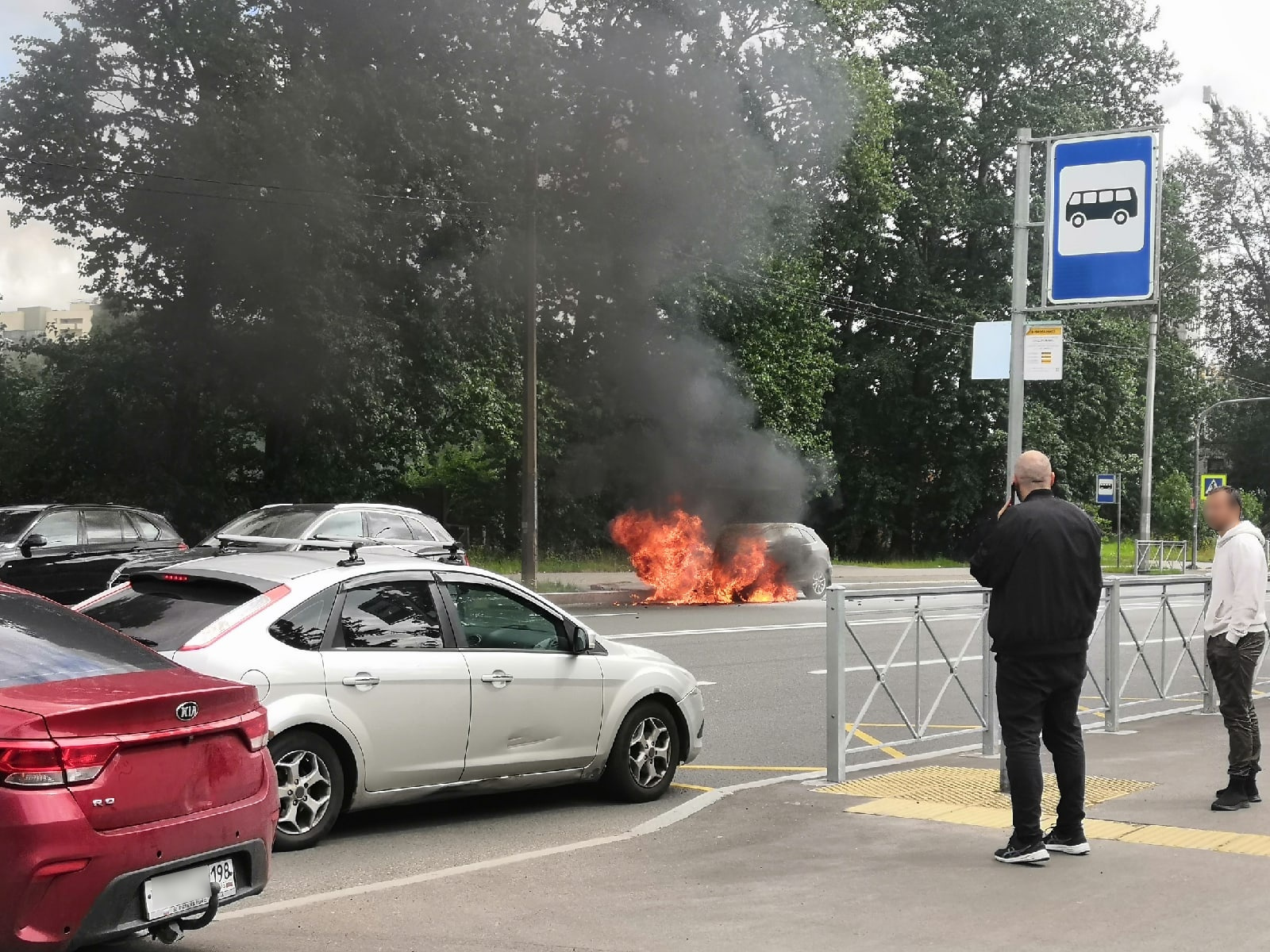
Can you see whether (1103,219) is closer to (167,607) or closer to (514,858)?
(514,858)

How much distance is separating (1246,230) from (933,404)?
26412 millimetres

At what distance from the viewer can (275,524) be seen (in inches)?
609

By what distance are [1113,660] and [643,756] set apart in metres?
4.05

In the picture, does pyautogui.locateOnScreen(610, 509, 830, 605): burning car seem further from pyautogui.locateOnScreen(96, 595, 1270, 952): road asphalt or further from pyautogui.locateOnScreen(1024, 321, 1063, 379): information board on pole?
pyautogui.locateOnScreen(1024, 321, 1063, 379): information board on pole

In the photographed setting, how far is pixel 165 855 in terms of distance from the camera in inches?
164

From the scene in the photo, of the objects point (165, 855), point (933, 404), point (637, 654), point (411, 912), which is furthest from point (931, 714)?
point (933, 404)

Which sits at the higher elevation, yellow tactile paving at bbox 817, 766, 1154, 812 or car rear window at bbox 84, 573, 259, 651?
car rear window at bbox 84, 573, 259, 651

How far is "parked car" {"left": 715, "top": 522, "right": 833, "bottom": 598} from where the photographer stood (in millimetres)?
25172

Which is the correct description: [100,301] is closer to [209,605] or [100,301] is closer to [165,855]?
[209,605]

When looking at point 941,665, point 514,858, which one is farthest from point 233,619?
point 941,665

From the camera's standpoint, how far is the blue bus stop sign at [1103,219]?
27.3ft

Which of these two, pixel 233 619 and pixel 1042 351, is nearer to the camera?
pixel 233 619

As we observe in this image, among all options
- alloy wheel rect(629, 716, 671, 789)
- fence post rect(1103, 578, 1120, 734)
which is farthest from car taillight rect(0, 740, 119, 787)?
fence post rect(1103, 578, 1120, 734)

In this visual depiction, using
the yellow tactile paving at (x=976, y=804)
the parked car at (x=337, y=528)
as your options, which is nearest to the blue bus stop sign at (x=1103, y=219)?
the yellow tactile paving at (x=976, y=804)
